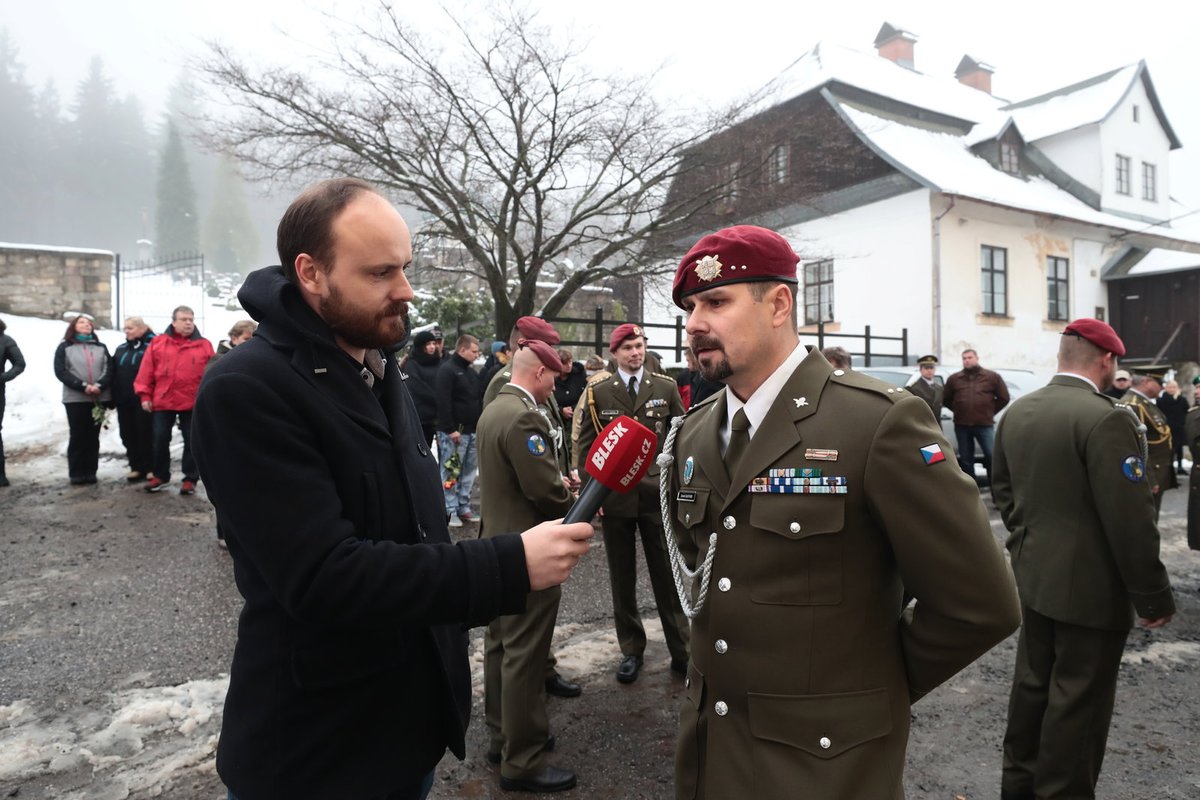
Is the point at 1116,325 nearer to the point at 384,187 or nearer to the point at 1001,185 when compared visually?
the point at 1001,185

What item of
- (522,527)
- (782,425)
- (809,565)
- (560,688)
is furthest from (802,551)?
(560,688)

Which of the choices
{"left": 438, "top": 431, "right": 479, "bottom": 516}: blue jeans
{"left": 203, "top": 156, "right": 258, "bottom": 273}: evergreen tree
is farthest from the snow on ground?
{"left": 203, "top": 156, "right": 258, "bottom": 273}: evergreen tree

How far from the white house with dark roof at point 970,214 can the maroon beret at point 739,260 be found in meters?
14.8

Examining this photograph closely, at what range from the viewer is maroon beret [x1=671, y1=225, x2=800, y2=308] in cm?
191

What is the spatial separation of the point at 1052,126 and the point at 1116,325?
27.3ft

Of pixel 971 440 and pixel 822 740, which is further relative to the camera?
pixel 971 440

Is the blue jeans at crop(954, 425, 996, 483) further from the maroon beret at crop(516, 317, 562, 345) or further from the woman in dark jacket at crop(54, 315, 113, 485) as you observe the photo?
the woman in dark jacket at crop(54, 315, 113, 485)

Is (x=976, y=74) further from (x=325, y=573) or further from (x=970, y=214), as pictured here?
(x=325, y=573)

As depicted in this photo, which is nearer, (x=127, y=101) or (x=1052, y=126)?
(x=1052, y=126)

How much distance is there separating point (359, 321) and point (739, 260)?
3.12 feet

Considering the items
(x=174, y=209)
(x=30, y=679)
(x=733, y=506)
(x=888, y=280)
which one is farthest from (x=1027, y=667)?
(x=174, y=209)

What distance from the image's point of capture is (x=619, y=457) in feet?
5.65

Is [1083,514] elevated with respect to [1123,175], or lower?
lower

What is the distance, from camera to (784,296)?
198cm
